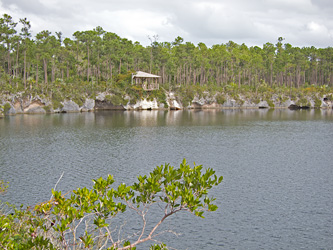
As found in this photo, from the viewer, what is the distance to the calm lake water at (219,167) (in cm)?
1620

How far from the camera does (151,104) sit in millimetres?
89938

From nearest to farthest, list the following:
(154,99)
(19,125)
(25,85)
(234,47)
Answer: (19,125) → (25,85) → (154,99) → (234,47)

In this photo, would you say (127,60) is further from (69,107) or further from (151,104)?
(69,107)

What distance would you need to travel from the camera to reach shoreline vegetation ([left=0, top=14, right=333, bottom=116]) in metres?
73.2

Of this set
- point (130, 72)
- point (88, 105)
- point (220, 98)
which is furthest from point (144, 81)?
point (220, 98)

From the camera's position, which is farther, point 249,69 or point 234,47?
point 234,47

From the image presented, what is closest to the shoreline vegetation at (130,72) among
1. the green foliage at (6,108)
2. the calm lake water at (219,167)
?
the green foliage at (6,108)

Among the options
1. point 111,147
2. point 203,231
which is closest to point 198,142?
point 111,147

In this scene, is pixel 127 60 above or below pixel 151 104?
above

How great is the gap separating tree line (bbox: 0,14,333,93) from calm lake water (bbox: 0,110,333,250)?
2733cm

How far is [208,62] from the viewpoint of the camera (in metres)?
112

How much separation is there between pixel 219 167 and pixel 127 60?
6849cm

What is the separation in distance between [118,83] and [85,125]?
32.1 meters

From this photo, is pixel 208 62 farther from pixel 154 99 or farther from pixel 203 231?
pixel 203 231
